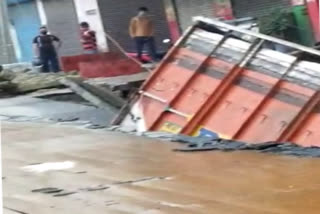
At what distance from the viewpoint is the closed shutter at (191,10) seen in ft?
74.6

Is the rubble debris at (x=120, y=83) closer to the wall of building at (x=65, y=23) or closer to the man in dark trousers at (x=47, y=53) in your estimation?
the man in dark trousers at (x=47, y=53)

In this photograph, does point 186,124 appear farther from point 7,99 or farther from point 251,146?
point 7,99

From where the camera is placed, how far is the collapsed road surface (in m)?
6.03

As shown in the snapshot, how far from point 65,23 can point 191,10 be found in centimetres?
596

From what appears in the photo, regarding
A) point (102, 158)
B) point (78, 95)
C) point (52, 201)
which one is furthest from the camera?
point (78, 95)

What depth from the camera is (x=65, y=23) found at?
27859 mm

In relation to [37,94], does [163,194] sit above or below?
above

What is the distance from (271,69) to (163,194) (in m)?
3.35

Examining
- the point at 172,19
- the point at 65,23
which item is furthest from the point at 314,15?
the point at 65,23

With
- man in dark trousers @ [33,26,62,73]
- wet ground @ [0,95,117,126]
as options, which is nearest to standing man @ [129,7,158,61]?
man in dark trousers @ [33,26,62,73]

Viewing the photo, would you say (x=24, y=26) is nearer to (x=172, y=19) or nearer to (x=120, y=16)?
(x=120, y=16)

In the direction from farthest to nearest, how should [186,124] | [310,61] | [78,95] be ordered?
1. [78,95]
2. [186,124]
3. [310,61]

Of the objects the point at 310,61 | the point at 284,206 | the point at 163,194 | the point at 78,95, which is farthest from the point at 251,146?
the point at 78,95

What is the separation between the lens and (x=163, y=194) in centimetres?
652
